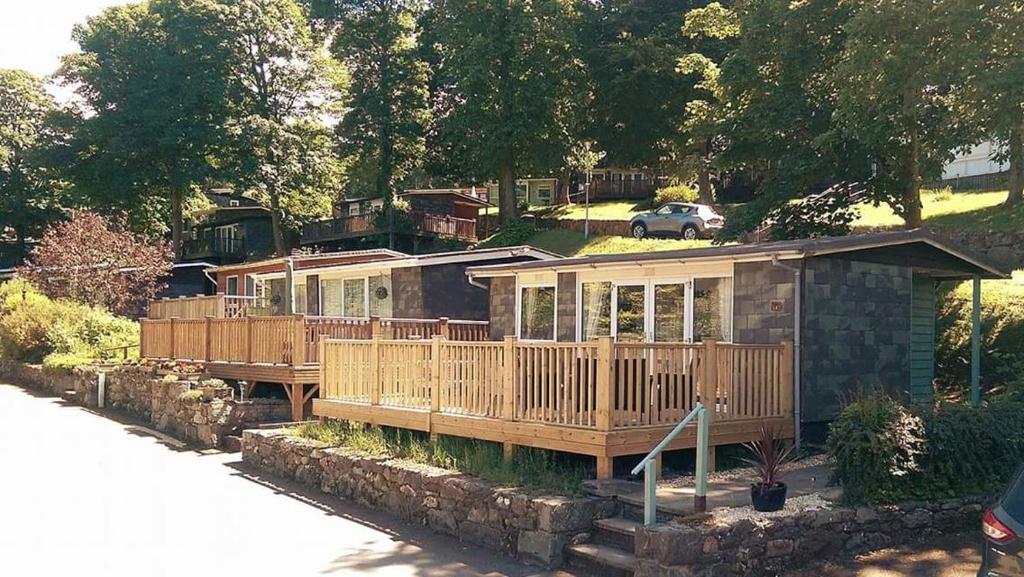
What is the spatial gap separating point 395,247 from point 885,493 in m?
37.6

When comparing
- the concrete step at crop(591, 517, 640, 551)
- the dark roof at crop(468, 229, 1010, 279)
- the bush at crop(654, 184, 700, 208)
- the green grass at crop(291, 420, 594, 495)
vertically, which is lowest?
the concrete step at crop(591, 517, 640, 551)

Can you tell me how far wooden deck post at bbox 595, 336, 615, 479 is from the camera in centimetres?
877

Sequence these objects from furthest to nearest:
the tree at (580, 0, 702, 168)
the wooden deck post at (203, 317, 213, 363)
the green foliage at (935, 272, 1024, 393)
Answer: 1. the tree at (580, 0, 702, 168)
2. the wooden deck post at (203, 317, 213, 363)
3. the green foliage at (935, 272, 1024, 393)

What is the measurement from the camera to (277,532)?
9703 millimetres

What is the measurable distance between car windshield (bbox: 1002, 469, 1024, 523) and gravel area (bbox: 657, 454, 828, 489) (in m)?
4.29

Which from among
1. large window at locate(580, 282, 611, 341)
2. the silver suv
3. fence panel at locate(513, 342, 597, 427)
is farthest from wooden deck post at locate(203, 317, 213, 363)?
the silver suv

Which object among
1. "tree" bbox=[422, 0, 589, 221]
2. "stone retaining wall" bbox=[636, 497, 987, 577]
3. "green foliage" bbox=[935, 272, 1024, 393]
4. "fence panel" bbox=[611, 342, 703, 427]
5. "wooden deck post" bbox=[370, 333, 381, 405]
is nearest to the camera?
"stone retaining wall" bbox=[636, 497, 987, 577]

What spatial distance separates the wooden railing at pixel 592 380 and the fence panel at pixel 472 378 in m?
0.01

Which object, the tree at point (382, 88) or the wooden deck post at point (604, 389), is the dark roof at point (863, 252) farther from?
the tree at point (382, 88)

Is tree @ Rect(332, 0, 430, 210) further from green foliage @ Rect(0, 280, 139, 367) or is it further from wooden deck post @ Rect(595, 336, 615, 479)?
wooden deck post @ Rect(595, 336, 615, 479)

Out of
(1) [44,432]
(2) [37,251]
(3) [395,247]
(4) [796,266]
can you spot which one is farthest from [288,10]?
(4) [796,266]

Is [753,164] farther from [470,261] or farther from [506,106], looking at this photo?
[506,106]

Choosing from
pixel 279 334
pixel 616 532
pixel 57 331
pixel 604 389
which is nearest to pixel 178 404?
pixel 279 334

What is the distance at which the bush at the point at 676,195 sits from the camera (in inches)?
1841
